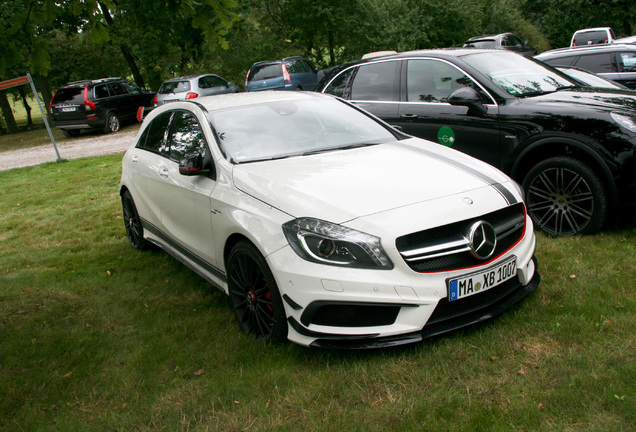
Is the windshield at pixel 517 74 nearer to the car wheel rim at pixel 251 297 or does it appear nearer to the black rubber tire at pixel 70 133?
the car wheel rim at pixel 251 297

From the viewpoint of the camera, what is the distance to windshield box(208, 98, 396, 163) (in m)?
4.23

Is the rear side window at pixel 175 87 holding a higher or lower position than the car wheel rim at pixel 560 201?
higher

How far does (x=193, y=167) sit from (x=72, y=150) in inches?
582

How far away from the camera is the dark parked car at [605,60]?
394 inches

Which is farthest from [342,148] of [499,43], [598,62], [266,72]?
[499,43]

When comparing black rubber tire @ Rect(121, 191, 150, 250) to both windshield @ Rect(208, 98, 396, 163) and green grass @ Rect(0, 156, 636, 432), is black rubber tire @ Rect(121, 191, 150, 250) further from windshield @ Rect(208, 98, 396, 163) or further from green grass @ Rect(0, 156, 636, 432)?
windshield @ Rect(208, 98, 396, 163)

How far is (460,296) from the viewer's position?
318 cm

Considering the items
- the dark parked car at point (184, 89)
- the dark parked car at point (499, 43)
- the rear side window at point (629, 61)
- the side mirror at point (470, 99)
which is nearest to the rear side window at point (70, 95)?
the dark parked car at point (184, 89)

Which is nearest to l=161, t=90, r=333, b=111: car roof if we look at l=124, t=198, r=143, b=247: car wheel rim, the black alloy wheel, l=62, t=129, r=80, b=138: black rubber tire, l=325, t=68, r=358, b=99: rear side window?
l=124, t=198, r=143, b=247: car wheel rim

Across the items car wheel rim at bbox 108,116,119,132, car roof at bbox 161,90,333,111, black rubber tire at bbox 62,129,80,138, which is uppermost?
car roof at bbox 161,90,333,111

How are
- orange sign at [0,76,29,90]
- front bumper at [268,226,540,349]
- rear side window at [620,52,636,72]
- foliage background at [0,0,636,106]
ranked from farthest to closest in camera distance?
foliage background at [0,0,636,106]
orange sign at [0,76,29,90]
rear side window at [620,52,636,72]
front bumper at [268,226,540,349]

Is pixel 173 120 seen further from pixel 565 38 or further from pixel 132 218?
pixel 565 38

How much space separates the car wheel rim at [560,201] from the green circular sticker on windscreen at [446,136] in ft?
3.14

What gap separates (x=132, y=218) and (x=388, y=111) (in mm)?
3073
